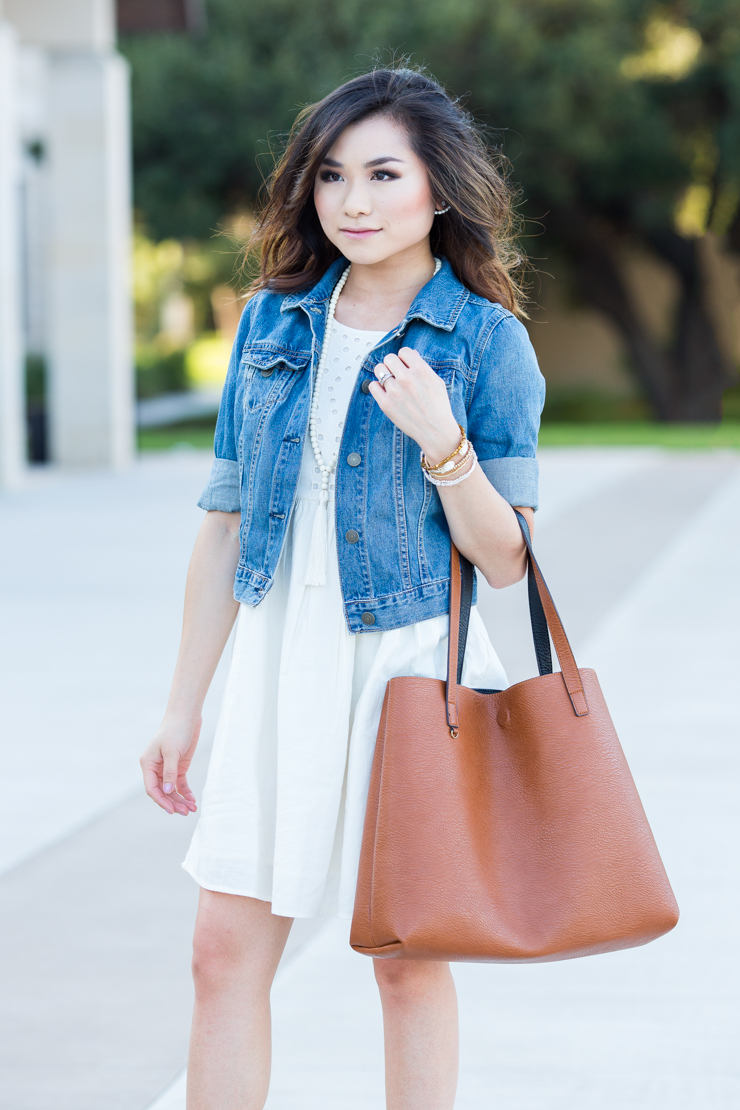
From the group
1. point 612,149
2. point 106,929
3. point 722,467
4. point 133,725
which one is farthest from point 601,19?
point 106,929

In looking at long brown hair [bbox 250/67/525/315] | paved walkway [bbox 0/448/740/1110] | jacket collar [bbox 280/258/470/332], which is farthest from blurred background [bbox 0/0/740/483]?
jacket collar [bbox 280/258/470/332]

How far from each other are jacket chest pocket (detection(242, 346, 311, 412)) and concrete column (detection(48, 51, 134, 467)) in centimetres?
1422

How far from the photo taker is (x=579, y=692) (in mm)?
1813

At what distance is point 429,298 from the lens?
194 cm

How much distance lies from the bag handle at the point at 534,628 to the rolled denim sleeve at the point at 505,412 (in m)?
0.06

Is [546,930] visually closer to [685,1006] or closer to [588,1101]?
[588,1101]

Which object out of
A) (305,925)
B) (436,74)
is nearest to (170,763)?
(305,925)

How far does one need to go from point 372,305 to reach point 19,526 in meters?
9.00

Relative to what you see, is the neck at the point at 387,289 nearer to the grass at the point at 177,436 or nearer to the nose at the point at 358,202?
the nose at the point at 358,202

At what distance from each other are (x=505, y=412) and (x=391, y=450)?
6.5 inches

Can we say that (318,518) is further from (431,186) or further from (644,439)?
(644,439)

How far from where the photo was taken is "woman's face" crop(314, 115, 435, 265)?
6.31 feet

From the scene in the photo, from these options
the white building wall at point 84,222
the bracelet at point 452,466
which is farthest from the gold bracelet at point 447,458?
the white building wall at point 84,222

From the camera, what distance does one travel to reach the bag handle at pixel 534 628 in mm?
1801
